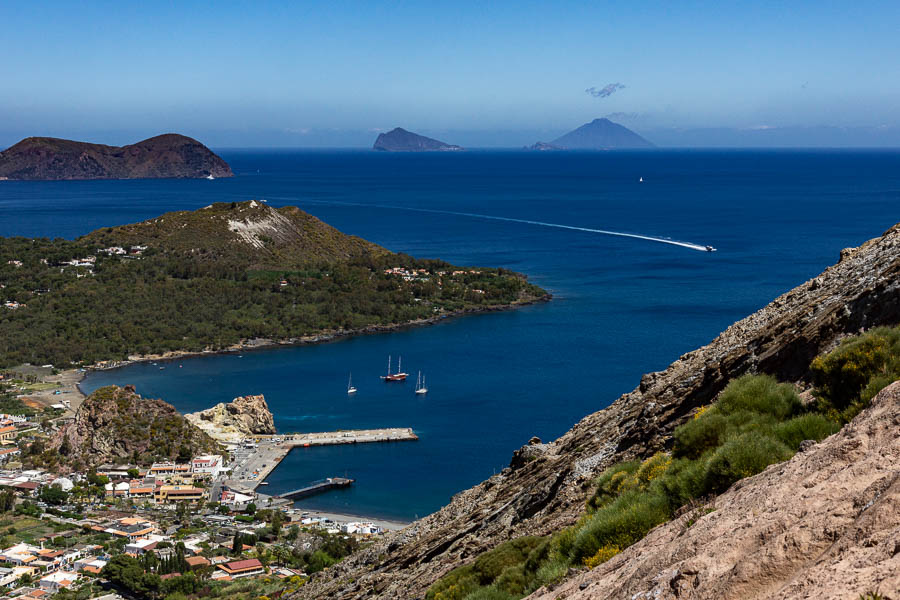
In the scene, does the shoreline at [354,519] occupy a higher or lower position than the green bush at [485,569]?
lower

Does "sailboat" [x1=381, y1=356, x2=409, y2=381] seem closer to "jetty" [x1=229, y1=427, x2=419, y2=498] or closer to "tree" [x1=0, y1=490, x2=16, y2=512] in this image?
"jetty" [x1=229, y1=427, x2=419, y2=498]

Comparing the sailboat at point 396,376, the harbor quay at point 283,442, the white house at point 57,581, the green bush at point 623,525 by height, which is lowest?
the harbor quay at point 283,442

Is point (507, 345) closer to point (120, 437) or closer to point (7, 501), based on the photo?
point (120, 437)

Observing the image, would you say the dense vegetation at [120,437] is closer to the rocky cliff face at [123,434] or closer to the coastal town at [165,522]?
the rocky cliff face at [123,434]

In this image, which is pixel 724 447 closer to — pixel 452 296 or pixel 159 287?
pixel 452 296

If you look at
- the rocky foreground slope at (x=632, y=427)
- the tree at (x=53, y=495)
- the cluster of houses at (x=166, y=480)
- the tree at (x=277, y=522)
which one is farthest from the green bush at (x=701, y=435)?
the tree at (x=53, y=495)

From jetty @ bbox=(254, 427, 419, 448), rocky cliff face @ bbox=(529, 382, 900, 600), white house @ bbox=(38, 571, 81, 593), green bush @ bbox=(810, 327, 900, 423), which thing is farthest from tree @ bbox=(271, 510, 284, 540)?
rocky cliff face @ bbox=(529, 382, 900, 600)
